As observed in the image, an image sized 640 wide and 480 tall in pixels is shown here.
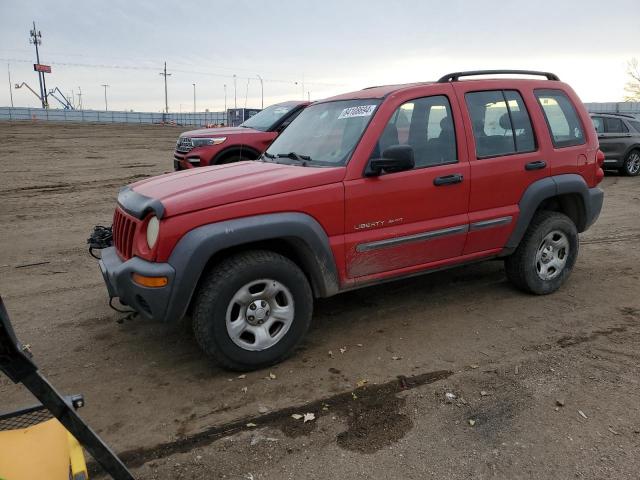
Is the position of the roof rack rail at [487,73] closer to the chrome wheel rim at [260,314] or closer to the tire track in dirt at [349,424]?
the chrome wheel rim at [260,314]

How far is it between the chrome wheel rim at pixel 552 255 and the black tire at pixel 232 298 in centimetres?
247

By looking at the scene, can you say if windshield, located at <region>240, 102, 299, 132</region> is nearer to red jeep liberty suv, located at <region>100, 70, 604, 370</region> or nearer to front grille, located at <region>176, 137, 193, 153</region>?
front grille, located at <region>176, 137, 193, 153</region>

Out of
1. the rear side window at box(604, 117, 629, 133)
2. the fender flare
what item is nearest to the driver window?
the rear side window at box(604, 117, 629, 133)

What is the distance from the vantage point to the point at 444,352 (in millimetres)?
3836

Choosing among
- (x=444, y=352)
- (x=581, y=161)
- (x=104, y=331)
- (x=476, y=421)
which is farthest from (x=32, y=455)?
(x=581, y=161)

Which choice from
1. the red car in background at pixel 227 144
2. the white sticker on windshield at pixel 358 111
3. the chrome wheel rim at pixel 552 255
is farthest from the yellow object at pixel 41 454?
the red car in background at pixel 227 144

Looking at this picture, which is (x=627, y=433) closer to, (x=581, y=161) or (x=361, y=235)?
(x=361, y=235)

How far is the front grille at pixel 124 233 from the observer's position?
357 centimetres

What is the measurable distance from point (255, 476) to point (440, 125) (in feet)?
9.71

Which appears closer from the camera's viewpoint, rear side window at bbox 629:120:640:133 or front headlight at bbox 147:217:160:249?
front headlight at bbox 147:217:160:249

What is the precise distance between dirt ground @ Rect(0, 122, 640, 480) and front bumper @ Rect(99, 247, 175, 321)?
0.54m

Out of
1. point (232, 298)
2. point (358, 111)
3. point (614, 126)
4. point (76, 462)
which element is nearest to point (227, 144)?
point (358, 111)

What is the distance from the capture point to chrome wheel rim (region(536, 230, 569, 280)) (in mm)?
4840

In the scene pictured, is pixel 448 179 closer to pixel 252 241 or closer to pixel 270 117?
pixel 252 241
